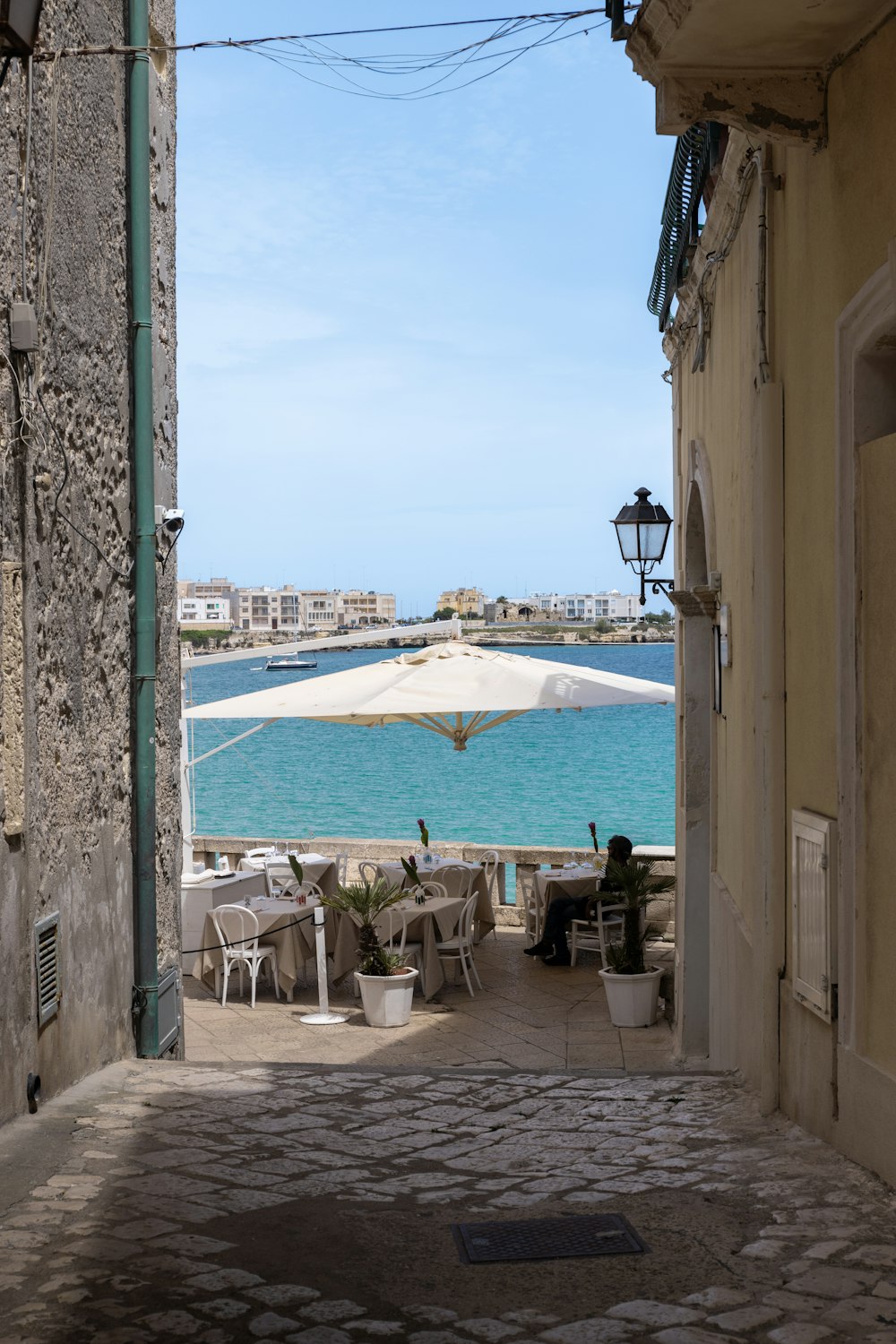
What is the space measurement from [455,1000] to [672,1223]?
18.6 feet

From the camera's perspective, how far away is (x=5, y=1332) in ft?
9.52

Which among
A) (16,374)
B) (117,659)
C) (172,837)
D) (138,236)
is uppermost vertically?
(138,236)

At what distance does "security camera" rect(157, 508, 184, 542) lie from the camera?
6812 mm

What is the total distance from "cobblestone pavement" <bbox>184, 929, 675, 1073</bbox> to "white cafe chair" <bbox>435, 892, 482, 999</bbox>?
0.16 m

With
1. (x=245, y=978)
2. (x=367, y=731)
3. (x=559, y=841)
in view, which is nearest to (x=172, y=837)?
(x=245, y=978)

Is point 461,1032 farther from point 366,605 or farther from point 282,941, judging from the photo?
point 366,605

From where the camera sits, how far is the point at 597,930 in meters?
10.5

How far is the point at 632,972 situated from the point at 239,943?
2765mm

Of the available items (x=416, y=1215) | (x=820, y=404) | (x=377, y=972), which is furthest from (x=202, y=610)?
(x=416, y=1215)

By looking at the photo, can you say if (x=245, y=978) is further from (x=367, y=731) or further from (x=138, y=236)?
(x=367, y=731)

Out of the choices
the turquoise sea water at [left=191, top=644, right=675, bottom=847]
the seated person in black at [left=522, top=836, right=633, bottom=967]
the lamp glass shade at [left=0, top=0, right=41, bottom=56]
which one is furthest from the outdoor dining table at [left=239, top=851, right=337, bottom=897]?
the turquoise sea water at [left=191, top=644, right=675, bottom=847]

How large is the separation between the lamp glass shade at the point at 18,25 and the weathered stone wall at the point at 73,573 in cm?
81

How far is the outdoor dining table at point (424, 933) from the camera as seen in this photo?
30.4 ft

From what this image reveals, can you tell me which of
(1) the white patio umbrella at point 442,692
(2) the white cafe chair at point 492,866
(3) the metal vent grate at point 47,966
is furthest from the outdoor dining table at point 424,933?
(3) the metal vent grate at point 47,966
